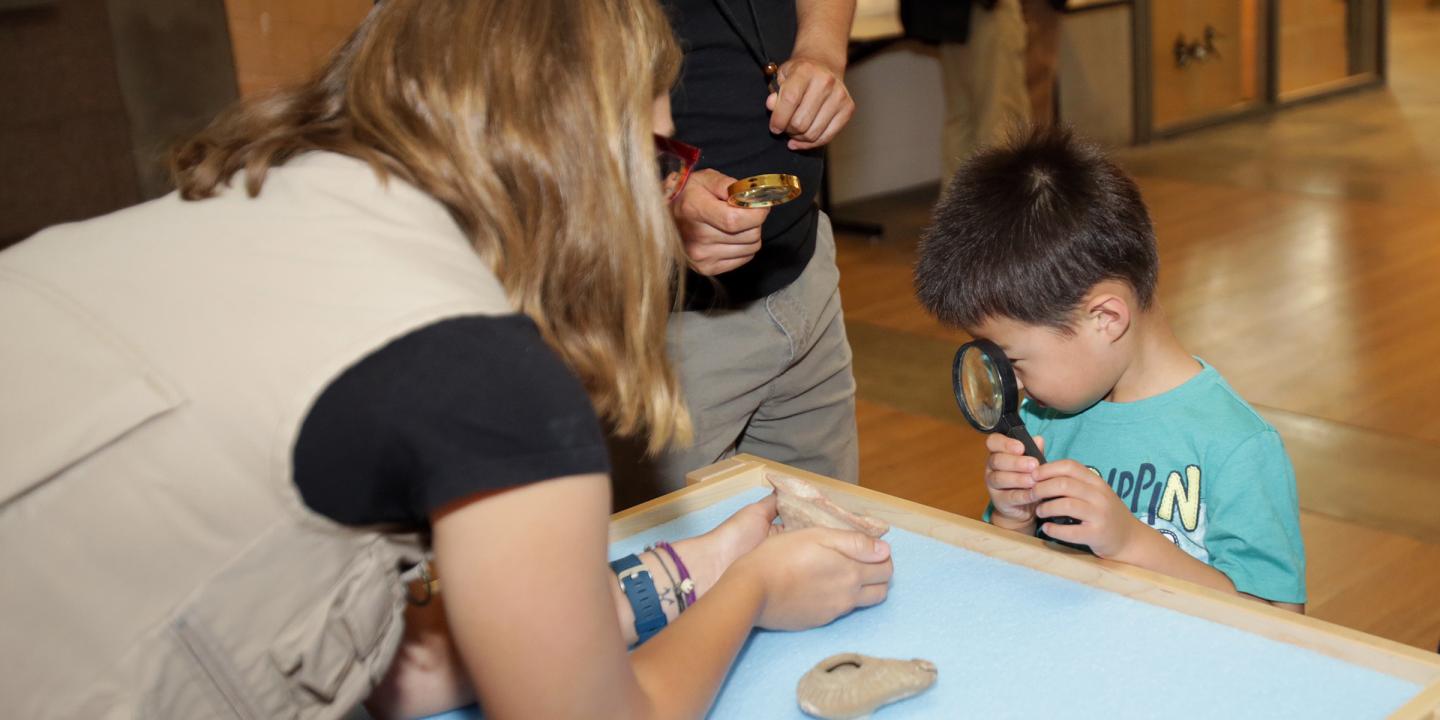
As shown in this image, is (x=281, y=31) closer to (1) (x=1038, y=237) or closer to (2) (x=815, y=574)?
(1) (x=1038, y=237)

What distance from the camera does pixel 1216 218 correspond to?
18.3 feet

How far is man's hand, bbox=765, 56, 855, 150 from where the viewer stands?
177cm

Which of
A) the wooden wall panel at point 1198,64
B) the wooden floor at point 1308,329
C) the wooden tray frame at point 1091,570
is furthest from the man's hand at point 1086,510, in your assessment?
the wooden wall panel at point 1198,64

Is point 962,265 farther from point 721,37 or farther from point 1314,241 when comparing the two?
point 1314,241

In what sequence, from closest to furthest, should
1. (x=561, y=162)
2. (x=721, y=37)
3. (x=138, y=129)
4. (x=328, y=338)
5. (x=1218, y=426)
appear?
(x=328, y=338), (x=561, y=162), (x=1218, y=426), (x=721, y=37), (x=138, y=129)

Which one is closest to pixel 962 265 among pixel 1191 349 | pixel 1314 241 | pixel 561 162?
pixel 561 162

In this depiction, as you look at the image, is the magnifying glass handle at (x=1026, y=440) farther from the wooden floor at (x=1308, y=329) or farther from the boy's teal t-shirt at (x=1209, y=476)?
the wooden floor at (x=1308, y=329)

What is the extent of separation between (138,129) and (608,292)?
2934 mm

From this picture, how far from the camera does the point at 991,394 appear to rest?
1.48 meters

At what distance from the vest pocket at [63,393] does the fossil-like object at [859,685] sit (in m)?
0.57

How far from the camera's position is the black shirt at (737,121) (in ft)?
5.86

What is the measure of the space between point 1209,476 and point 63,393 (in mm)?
1150

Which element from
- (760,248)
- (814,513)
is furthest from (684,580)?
(760,248)

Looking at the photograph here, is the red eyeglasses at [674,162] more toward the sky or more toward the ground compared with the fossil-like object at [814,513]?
more toward the sky
